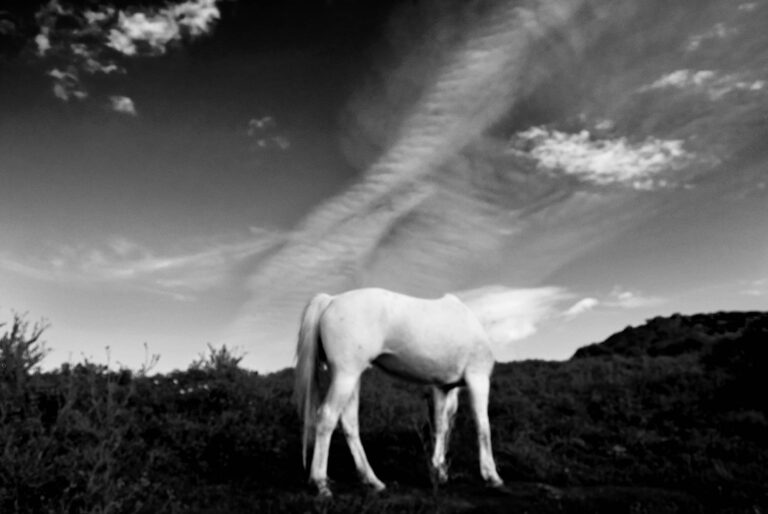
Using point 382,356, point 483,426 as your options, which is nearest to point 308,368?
point 382,356

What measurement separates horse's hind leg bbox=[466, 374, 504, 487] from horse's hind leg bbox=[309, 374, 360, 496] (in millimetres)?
1908

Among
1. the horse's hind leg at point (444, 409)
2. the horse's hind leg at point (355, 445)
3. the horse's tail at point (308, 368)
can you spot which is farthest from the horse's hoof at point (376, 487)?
the horse's hind leg at point (444, 409)

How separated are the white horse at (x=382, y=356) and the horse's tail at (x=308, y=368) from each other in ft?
0.04

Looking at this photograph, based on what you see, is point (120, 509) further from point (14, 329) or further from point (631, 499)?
point (631, 499)

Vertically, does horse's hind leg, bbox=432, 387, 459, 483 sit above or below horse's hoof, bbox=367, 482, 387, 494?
above

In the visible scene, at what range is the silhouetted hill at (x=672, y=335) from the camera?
914 inches

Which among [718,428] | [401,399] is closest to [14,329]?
[401,399]

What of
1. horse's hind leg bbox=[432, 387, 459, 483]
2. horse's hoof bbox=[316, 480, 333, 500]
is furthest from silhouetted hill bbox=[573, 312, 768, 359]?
horse's hoof bbox=[316, 480, 333, 500]

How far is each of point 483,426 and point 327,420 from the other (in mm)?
2286

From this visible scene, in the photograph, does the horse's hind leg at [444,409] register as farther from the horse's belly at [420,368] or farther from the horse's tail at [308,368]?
the horse's tail at [308,368]

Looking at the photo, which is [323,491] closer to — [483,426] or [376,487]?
[376,487]

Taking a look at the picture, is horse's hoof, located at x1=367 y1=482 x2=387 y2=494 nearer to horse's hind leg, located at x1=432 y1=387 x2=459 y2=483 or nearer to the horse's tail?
the horse's tail

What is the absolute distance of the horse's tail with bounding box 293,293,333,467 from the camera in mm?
6977

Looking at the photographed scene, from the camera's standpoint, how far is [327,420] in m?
6.47
